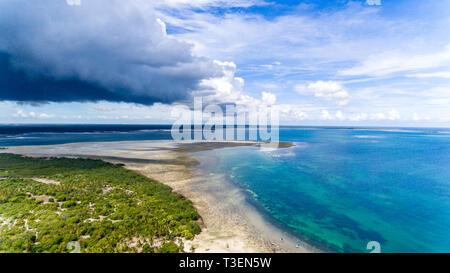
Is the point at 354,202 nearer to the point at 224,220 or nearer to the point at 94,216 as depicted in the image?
the point at 224,220

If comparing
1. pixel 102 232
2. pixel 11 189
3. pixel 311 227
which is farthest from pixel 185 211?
pixel 11 189

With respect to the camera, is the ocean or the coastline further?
the ocean

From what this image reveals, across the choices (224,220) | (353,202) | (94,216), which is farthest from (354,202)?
(94,216)

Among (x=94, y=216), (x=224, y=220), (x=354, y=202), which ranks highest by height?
(x=94, y=216)

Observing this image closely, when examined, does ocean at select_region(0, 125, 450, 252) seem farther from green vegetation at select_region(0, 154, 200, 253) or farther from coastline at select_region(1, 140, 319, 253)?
green vegetation at select_region(0, 154, 200, 253)

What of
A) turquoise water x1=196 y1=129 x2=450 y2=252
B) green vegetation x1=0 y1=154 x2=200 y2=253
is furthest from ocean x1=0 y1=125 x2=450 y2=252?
green vegetation x1=0 y1=154 x2=200 y2=253

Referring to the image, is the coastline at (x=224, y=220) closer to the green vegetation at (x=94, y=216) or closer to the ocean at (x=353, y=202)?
the green vegetation at (x=94, y=216)

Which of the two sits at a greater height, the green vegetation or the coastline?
the green vegetation
